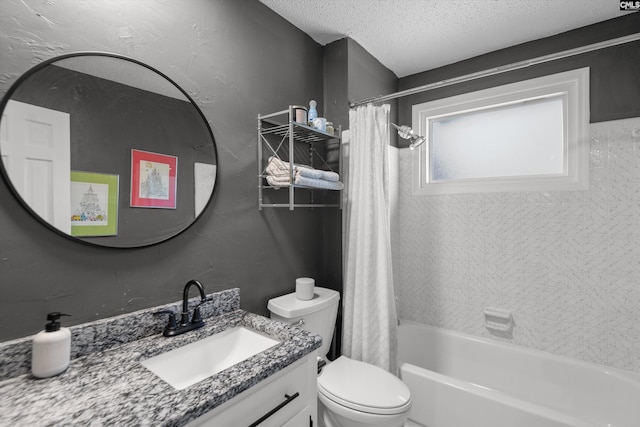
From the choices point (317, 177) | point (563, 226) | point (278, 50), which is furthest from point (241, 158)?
point (563, 226)

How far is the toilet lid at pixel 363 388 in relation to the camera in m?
1.30

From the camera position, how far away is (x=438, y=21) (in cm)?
185

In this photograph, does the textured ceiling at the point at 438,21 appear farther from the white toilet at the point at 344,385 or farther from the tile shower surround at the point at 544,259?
the white toilet at the point at 344,385

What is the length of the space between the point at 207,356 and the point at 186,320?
0.56 ft

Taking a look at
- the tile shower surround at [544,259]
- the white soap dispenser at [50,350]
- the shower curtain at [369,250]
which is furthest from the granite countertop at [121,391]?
the tile shower surround at [544,259]

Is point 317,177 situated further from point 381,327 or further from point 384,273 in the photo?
point 381,327

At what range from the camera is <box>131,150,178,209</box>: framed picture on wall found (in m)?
1.13

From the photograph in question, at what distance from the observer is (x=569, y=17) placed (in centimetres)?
182

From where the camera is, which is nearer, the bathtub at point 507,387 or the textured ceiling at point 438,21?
the bathtub at point 507,387

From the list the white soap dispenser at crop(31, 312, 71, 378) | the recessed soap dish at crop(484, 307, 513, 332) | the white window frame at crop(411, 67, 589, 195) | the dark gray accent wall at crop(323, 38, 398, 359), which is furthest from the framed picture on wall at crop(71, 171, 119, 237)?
the recessed soap dish at crop(484, 307, 513, 332)

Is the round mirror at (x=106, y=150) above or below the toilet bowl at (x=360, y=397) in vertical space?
above

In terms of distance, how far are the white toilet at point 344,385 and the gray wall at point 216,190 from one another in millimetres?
238

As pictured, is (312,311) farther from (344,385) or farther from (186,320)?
(186,320)

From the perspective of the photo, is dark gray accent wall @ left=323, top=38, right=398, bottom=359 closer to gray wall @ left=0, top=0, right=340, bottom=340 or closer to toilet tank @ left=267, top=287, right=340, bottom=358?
gray wall @ left=0, top=0, right=340, bottom=340
